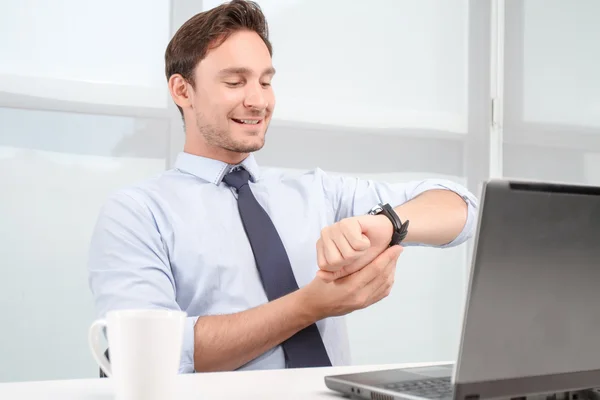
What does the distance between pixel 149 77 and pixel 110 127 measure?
9.6 inches

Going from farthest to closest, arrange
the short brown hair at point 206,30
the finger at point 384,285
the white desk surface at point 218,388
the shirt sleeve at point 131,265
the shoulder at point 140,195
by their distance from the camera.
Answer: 1. the short brown hair at point 206,30
2. the shoulder at point 140,195
3. the shirt sleeve at point 131,265
4. the finger at point 384,285
5. the white desk surface at point 218,388

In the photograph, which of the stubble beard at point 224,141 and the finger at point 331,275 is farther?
the stubble beard at point 224,141

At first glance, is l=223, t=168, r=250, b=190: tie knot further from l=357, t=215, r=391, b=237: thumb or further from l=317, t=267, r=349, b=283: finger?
l=357, t=215, r=391, b=237: thumb

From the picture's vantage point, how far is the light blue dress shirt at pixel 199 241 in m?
1.47

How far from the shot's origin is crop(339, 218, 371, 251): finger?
106cm

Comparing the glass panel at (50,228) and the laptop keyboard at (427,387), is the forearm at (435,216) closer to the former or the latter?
the laptop keyboard at (427,387)

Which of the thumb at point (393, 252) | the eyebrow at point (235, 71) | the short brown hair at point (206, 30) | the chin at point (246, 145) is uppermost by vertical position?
the short brown hair at point (206, 30)

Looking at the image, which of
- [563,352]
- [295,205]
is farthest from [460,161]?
[563,352]

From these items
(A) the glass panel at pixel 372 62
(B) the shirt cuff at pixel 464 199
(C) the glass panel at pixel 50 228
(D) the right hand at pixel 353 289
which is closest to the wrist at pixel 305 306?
(D) the right hand at pixel 353 289

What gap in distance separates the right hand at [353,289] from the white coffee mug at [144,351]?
577 millimetres

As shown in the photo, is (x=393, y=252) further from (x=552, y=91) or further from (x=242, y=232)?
(x=552, y=91)

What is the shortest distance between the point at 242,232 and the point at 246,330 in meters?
0.29

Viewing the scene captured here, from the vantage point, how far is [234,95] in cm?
177

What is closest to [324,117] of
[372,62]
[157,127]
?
[372,62]
